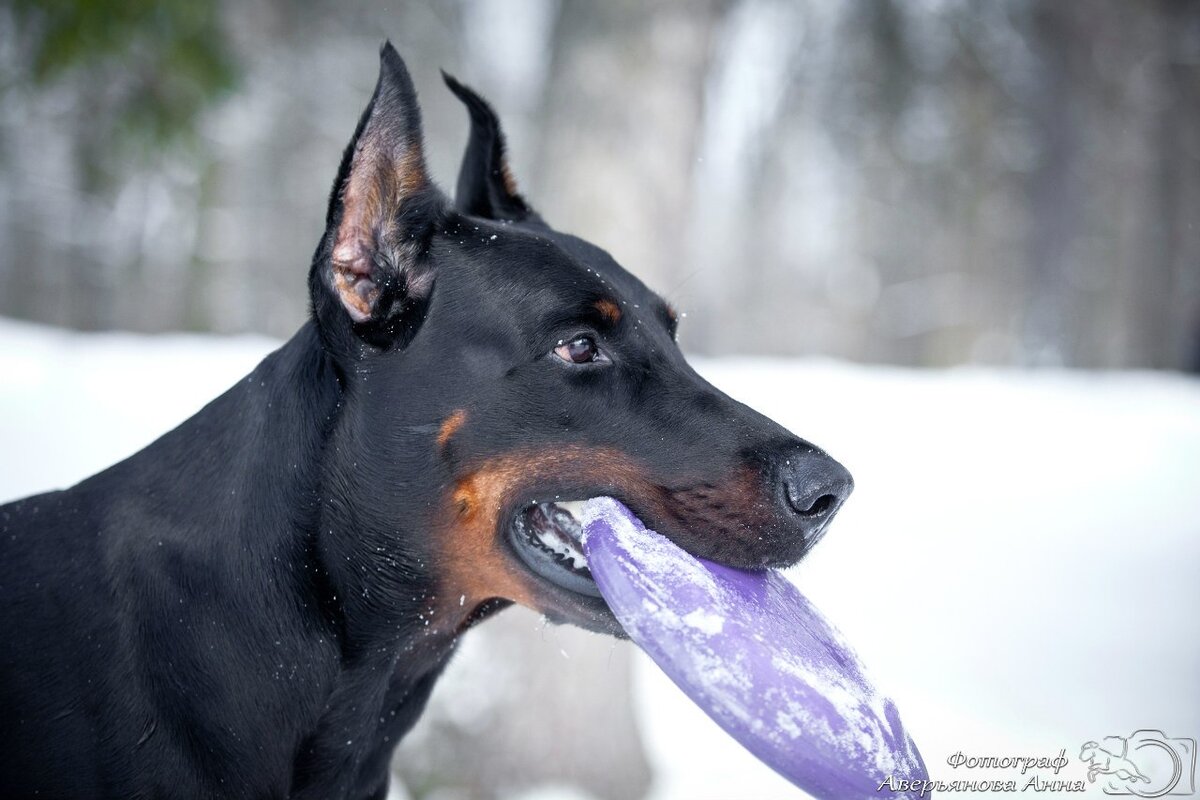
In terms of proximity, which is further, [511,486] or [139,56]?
[139,56]

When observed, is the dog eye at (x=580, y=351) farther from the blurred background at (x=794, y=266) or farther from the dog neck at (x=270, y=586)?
the blurred background at (x=794, y=266)

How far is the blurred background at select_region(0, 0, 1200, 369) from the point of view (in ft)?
56.1

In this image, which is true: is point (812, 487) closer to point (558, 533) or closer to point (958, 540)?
point (558, 533)

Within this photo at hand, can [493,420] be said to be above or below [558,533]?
above

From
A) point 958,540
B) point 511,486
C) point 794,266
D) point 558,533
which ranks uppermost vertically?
point 511,486

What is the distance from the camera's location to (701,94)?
5.12 m

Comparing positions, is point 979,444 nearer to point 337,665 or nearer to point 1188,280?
point 337,665

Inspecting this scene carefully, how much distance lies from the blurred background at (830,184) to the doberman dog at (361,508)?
26.5 ft

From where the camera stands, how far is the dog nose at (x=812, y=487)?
218cm

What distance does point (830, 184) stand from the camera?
25.7 metres

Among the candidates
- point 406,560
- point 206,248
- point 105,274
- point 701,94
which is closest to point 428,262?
point 406,560

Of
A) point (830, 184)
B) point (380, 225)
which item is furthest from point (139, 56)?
point (830, 184)

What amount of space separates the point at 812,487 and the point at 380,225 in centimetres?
124

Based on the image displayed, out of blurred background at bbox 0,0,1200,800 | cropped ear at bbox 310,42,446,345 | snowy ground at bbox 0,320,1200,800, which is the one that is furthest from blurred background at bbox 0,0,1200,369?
cropped ear at bbox 310,42,446,345
